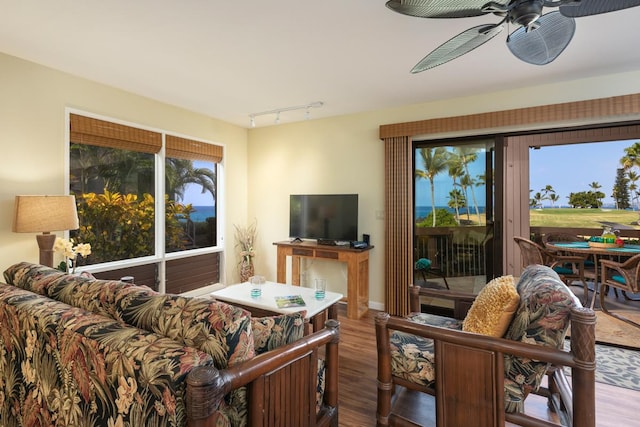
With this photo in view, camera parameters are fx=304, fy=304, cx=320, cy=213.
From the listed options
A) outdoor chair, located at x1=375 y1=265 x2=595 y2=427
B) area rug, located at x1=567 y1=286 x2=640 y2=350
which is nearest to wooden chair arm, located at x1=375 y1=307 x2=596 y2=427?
outdoor chair, located at x1=375 y1=265 x2=595 y2=427

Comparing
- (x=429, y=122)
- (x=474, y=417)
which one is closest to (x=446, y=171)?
(x=429, y=122)

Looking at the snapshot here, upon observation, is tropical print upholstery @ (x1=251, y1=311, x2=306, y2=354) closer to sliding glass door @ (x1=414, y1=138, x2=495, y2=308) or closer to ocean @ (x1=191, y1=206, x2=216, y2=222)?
sliding glass door @ (x1=414, y1=138, x2=495, y2=308)

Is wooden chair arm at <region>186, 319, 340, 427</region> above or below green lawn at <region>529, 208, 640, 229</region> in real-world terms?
below

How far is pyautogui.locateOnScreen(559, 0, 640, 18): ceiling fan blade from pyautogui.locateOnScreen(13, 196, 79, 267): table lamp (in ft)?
11.6

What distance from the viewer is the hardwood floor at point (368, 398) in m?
1.92

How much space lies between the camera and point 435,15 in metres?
1.55

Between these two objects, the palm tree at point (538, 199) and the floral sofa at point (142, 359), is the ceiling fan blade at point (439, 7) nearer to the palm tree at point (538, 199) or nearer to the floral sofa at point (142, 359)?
the floral sofa at point (142, 359)

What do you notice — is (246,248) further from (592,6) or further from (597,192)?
(597,192)

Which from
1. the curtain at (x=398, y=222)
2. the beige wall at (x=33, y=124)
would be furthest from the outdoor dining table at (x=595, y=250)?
the beige wall at (x=33, y=124)

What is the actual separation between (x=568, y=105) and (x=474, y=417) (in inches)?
119

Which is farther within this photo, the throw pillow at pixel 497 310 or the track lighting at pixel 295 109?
the track lighting at pixel 295 109

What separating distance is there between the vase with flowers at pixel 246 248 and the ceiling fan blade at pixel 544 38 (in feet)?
13.1

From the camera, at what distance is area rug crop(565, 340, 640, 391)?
232 cm

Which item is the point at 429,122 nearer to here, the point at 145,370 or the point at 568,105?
the point at 568,105
